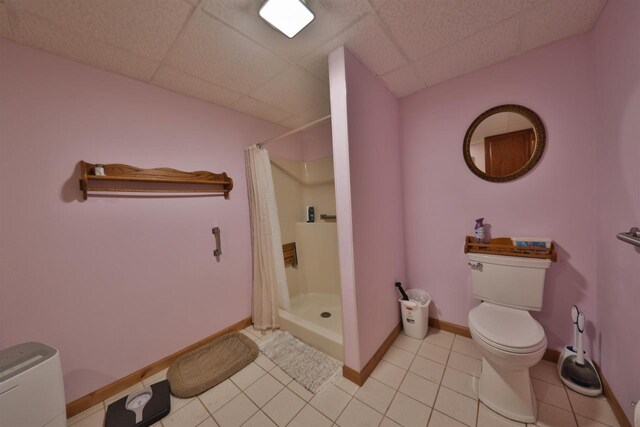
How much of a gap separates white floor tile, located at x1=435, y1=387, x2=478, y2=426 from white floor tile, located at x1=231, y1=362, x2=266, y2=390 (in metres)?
1.19

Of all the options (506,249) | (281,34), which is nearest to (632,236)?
(506,249)

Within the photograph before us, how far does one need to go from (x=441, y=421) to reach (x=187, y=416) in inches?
58.4

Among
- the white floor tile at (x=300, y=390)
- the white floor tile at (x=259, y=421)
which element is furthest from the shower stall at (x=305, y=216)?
the white floor tile at (x=259, y=421)

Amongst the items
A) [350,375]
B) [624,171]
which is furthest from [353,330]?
[624,171]

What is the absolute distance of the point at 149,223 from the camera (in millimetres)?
1671

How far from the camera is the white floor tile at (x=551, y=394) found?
1255 mm

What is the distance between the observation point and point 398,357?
170 centimetres

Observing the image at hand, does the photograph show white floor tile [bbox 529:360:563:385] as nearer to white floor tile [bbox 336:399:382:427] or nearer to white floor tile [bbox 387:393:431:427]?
white floor tile [bbox 387:393:431:427]

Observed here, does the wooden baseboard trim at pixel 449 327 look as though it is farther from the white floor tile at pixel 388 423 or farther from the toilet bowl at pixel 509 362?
the white floor tile at pixel 388 423

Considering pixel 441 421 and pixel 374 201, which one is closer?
pixel 441 421

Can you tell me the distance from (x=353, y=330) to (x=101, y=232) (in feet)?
6.00

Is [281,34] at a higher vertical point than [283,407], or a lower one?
higher

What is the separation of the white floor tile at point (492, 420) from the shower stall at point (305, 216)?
1.36m

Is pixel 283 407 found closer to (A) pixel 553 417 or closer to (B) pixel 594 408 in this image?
(A) pixel 553 417
